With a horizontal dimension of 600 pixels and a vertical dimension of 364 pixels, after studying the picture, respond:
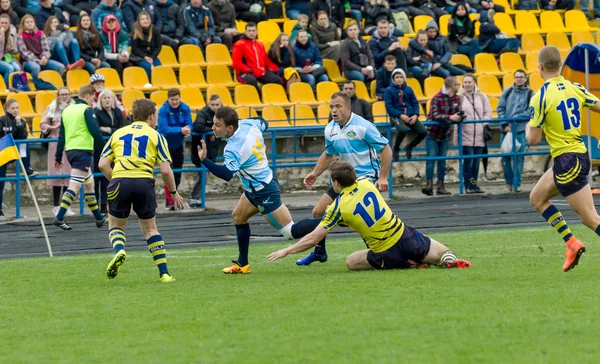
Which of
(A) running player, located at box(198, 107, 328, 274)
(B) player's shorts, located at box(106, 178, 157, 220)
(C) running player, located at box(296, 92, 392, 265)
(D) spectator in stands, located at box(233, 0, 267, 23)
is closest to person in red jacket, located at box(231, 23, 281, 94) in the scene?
(D) spectator in stands, located at box(233, 0, 267, 23)

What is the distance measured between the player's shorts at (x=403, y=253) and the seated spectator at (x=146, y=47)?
1186 centimetres

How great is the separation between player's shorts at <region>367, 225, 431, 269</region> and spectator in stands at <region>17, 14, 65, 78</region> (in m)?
11.6

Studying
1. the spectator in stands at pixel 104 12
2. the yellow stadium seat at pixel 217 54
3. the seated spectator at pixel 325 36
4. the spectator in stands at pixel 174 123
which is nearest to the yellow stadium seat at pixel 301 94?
the seated spectator at pixel 325 36

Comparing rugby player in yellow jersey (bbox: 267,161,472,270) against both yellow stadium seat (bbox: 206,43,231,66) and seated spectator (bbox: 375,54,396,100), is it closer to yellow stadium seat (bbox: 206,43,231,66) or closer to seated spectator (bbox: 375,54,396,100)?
seated spectator (bbox: 375,54,396,100)

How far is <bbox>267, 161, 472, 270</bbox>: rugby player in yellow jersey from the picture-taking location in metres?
10.0

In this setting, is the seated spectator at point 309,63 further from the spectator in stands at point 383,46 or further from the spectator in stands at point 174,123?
the spectator in stands at point 174,123

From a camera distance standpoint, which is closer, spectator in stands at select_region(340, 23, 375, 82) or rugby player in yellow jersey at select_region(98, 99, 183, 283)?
rugby player in yellow jersey at select_region(98, 99, 183, 283)

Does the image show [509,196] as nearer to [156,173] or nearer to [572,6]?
[156,173]

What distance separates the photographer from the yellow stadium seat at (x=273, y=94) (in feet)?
71.3

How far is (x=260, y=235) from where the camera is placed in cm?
1517

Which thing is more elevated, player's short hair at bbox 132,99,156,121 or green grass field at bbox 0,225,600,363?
player's short hair at bbox 132,99,156,121

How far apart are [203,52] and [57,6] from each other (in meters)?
3.00

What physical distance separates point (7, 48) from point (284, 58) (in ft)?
17.2

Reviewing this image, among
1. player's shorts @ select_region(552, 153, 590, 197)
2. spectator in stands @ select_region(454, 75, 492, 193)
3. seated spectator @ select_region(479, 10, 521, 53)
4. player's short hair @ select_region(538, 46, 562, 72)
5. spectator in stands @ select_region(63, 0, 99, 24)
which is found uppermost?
spectator in stands @ select_region(63, 0, 99, 24)
